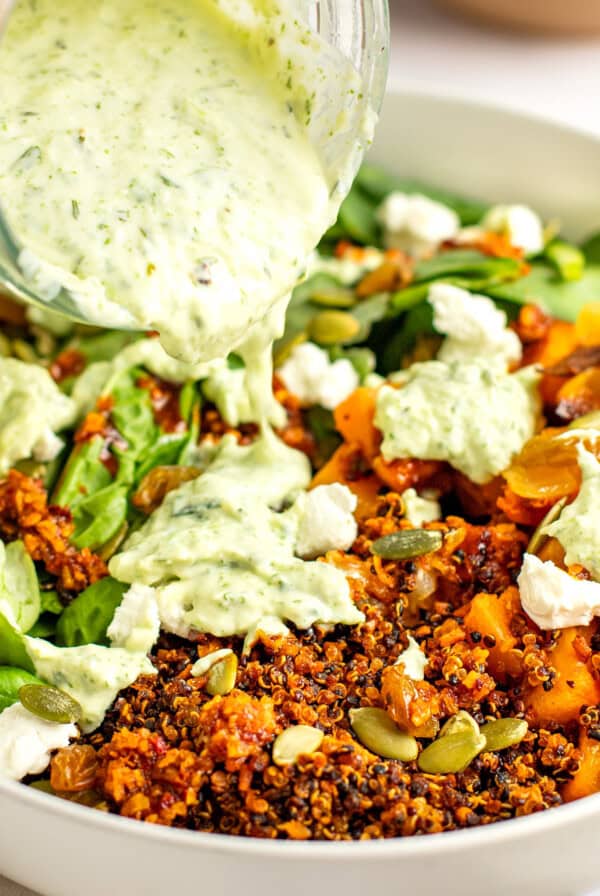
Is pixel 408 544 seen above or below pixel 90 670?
above

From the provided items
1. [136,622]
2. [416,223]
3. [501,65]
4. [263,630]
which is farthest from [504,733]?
[501,65]

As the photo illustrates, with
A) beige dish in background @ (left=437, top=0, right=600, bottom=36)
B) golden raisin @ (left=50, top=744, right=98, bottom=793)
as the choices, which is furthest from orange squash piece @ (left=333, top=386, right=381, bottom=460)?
beige dish in background @ (left=437, top=0, right=600, bottom=36)

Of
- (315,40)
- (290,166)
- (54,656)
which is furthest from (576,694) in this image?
(315,40)

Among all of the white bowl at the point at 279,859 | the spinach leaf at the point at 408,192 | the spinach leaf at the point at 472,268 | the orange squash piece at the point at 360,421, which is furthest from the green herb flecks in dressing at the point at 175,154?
the spinach leaf at the point at 408,192

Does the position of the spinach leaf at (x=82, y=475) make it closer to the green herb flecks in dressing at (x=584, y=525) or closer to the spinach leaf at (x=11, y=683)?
the spinach leaf at (x=11, y=683)

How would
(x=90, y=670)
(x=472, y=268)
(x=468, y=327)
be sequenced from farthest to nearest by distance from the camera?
(x=472, y=268) → (x=468, y=327) → (x=90, y=670)

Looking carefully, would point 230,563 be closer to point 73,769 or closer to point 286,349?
point 73,769
